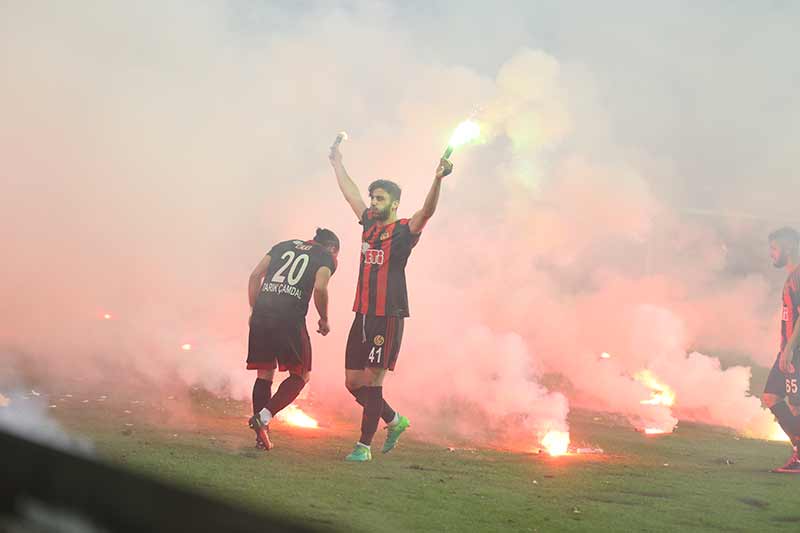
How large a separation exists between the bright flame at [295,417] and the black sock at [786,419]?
10.8ft

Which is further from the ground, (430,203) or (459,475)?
(430,203)

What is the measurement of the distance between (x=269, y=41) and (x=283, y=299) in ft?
8.29

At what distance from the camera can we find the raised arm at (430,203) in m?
5.45

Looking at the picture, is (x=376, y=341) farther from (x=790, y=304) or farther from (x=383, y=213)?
(x=790, y=304)

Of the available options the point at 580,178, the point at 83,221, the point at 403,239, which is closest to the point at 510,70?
the point at 580,178

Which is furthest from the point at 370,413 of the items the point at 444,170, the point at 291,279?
the point at 444,170

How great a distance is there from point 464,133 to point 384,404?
7.01 feet

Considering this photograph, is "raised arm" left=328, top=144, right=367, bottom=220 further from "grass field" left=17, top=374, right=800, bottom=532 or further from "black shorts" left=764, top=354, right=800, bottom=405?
"black shorts" left=764, top=354, right=800, bottom=405

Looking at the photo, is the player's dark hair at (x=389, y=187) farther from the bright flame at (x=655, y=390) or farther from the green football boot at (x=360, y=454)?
the bright flame at (x=655, y=390)

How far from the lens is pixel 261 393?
19.1ft

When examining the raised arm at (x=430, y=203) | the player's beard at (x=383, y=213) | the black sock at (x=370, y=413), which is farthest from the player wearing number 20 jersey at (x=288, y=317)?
the raised arm at (x=430, y=203)

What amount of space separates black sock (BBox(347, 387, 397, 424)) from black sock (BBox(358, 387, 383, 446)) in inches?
0.7

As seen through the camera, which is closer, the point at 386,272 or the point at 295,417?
the point at 386,272

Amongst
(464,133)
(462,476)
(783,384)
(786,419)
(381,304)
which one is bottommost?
(462,476)
